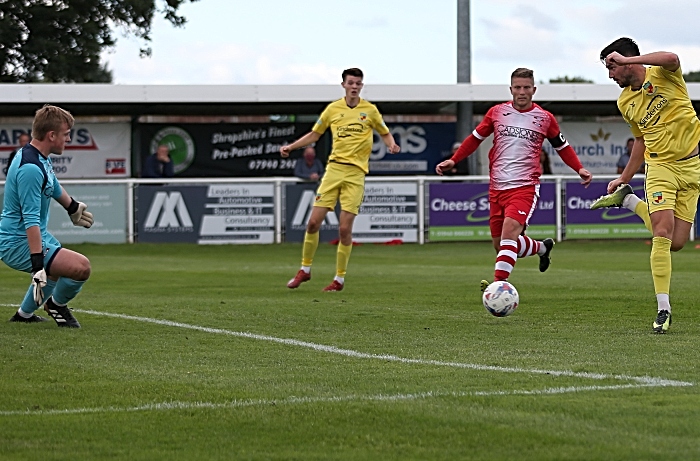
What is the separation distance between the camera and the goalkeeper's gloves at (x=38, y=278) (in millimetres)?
8414

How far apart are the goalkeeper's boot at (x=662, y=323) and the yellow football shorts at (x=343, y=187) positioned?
5.48 m

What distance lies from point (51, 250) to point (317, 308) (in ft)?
8.93

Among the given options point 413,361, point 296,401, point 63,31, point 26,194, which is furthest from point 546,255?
point 63,31

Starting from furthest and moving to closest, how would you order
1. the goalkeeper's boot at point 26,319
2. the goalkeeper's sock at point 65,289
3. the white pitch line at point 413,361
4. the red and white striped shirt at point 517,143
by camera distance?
1. the red and white striped shirt at point 517,143
2. the goalkeeper's boot at point 26,319
3. the goalkeeper's sock at point 65,289
4. the white pitch line at point 413,361

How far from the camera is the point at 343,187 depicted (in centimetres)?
1368

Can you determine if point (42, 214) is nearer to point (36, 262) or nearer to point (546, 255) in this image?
point (36, 262)

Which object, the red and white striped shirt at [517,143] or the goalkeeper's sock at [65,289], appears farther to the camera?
the red and white striped shirt at [517,143]

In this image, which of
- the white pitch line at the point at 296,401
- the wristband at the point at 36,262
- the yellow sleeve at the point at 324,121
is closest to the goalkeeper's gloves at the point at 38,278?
the wristband at the point at 36,262

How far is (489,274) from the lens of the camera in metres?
16.5

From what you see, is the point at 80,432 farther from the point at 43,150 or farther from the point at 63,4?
the point at 63,4

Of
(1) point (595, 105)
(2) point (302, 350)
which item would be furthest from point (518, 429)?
(1) point (595, 105)

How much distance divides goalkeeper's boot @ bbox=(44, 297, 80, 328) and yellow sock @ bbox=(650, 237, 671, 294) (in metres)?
4.36

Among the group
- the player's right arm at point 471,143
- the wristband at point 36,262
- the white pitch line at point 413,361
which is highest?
the player's right arm at point 471,143

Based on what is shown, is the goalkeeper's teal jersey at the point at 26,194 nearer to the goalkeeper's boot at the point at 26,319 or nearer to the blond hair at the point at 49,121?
the blond hair at the point at 49,121
